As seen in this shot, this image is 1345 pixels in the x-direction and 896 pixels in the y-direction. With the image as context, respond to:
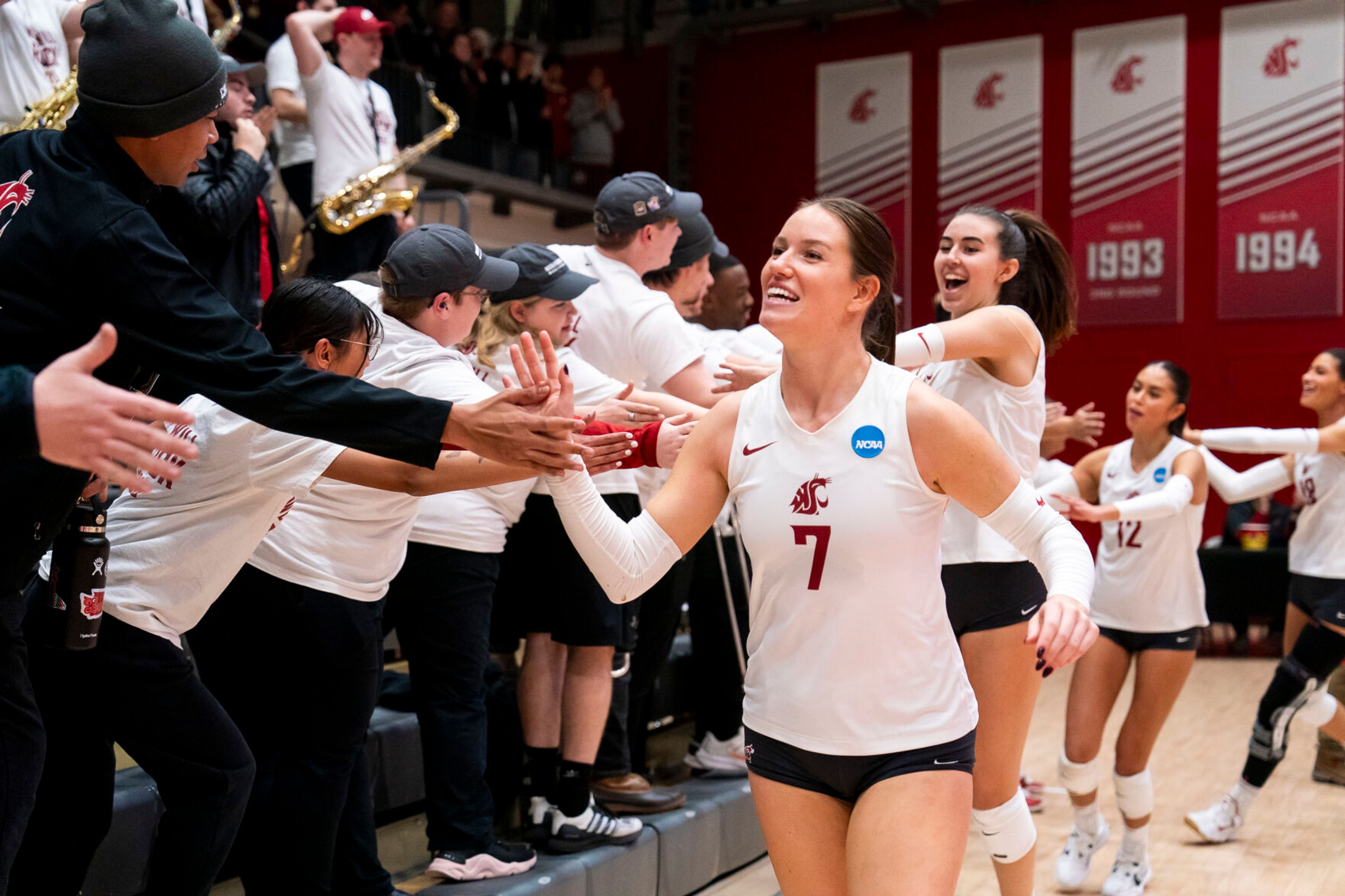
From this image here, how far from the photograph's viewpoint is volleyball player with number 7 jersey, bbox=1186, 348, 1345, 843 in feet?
16.0

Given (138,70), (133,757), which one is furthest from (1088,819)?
(138,70)

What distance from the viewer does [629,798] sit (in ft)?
12.8

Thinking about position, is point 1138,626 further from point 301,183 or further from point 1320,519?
point 301,183

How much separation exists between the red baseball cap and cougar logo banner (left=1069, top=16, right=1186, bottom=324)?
27.2 feet

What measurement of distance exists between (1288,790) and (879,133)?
8.92 metres

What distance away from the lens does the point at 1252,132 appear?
11.4m

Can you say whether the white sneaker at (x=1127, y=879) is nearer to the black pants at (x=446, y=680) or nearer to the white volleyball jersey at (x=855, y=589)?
the black pants at (x=446, y=680)

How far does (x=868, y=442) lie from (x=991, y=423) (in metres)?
1.16

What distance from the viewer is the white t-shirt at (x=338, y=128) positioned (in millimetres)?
5500

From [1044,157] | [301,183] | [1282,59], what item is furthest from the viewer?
[1044,157]

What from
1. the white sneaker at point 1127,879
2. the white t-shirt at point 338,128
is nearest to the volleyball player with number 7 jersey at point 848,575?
the white sneaker at point 1127,879

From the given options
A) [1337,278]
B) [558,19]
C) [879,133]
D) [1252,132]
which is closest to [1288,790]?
[1337,278]

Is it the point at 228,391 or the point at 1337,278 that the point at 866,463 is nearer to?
the point at 228,391

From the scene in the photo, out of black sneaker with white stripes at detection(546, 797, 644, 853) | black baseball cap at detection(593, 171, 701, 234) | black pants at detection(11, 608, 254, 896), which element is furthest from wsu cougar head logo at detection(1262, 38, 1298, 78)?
black pants at detection(11, 608, 254, 896)
